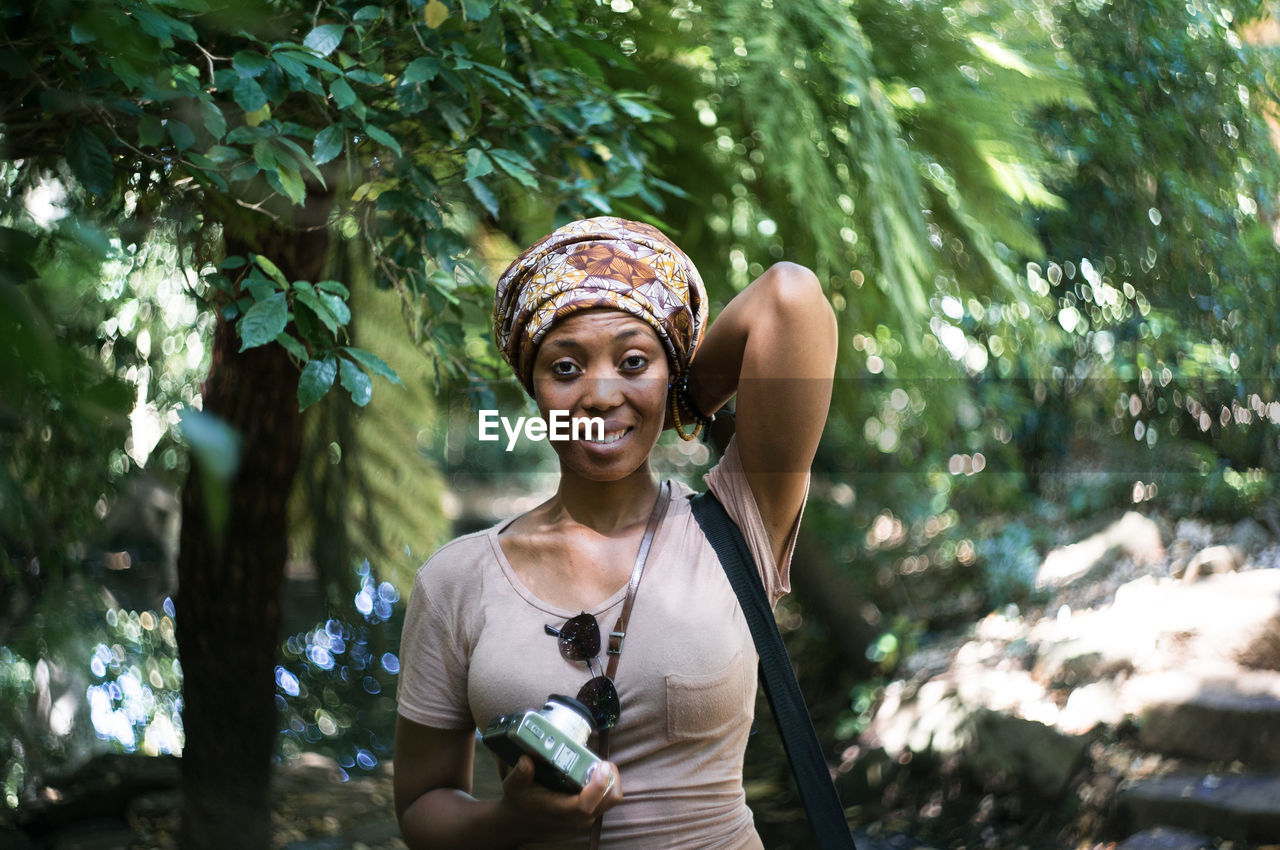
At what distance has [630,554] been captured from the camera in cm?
102

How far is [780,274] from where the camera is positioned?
3.23 feet

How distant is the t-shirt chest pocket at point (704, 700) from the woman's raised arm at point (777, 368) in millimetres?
183

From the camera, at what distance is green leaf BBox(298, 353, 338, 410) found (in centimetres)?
125

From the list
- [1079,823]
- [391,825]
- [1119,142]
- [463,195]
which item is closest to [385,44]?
[463,195]

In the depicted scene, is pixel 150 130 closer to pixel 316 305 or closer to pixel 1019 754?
pixel 316 305

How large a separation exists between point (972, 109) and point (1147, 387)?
195 centimetres

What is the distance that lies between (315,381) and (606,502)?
1.41 ft

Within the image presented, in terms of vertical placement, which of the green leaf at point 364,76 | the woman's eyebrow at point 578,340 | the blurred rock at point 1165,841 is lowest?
the blurred rock at point 1165,841

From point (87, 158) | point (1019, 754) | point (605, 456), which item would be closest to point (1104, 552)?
point (1019, 754)

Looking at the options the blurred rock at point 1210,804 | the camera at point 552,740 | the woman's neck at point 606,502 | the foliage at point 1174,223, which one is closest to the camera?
the camera at point 552,740

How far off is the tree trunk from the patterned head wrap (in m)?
1.27

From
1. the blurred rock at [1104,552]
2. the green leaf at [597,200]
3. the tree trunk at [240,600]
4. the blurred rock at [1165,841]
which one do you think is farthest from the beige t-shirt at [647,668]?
the blurred rock at [1104,552]

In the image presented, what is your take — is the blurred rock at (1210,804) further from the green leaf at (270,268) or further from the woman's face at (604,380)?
the green leaf at (270,268)

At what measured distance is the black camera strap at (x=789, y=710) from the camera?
0.95 meters
